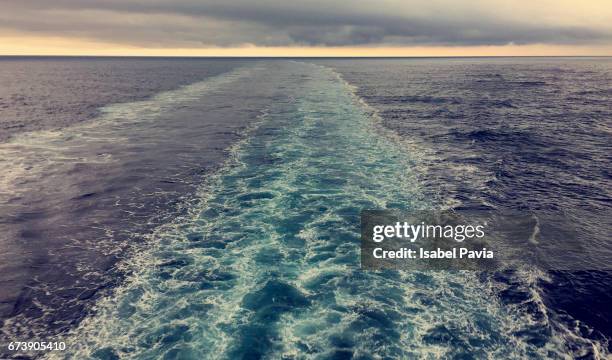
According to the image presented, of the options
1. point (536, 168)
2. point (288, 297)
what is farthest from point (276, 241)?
point (536, 168)

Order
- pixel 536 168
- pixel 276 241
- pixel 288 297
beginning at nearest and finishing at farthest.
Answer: pixel 288 297
pixel 276 241
pixel 536 168

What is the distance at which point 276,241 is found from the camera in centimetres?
2402

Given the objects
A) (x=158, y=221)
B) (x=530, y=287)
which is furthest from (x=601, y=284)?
(x=158, y=221)

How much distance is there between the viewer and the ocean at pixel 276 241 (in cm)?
1622

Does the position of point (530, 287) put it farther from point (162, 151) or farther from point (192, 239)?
point (162, 151)

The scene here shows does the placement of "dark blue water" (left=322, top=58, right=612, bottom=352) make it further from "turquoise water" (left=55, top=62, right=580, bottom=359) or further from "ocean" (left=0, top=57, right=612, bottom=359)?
"turquoise water" (left=55, top=62, right=580, bottom=359)

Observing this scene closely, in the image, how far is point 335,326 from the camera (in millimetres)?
16688

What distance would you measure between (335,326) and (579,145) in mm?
49196

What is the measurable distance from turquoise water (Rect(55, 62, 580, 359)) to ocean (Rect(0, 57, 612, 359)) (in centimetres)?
9

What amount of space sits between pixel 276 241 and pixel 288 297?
5.86m

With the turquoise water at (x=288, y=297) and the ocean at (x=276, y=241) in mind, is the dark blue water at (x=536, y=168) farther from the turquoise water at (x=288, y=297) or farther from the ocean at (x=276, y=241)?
the turquoise water at (x=288, y=297)

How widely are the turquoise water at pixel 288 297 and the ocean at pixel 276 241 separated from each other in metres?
0.09

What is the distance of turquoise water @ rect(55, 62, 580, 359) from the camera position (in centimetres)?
1555

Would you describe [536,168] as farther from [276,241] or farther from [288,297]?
[288,297]
